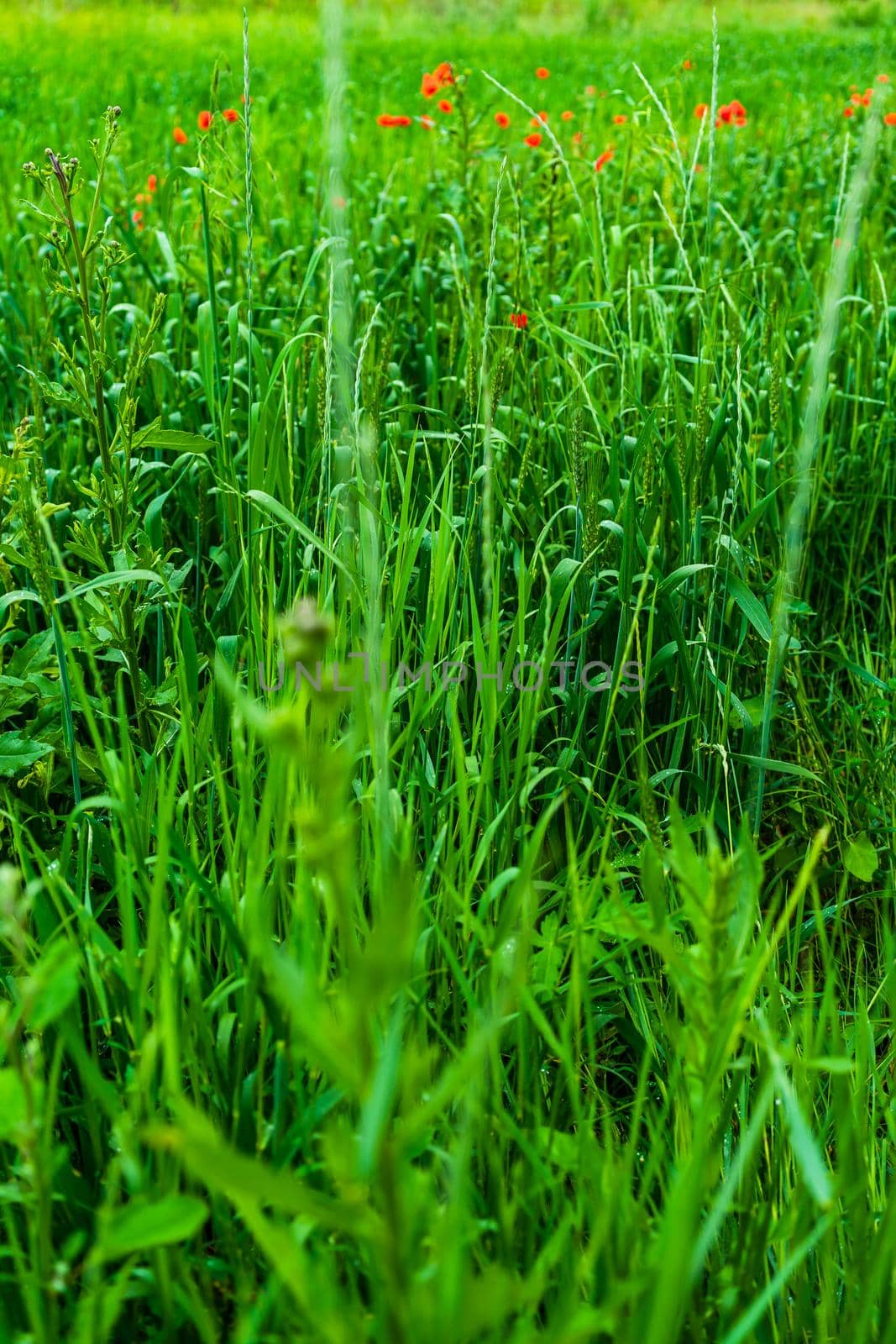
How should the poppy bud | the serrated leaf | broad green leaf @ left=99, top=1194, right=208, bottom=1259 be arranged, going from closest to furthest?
1. the poppy bud
2. broad green leaf @ left=99, top=1194, right=208, bottom=1259
3. the serrated leaf

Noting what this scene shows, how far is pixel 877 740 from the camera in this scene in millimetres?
1732

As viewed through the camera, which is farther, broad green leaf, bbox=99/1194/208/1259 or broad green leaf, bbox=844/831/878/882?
broad green leaf, bbox=844/831/878/882

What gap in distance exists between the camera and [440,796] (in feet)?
4.15

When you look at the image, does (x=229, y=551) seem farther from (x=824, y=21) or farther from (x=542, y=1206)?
(x=824, y=21)

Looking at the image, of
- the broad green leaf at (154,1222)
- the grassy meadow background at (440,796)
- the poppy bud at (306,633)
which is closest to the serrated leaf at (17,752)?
the grassy meadow background at (440,796)

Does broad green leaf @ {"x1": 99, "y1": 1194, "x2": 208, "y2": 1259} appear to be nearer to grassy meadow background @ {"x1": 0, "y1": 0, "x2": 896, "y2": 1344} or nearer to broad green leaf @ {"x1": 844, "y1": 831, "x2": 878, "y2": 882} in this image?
grassy meadow background @ {"x1": 0, "y1": 0, "x2": 896, "y2": 1344}

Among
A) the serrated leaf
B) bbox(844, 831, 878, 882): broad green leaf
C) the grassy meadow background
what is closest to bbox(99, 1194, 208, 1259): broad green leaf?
the grassy meadow background

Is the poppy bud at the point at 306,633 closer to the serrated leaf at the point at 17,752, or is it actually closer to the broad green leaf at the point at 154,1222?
the broad green leaf at the point at 154,1222

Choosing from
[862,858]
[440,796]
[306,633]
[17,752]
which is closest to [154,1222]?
[306,633]

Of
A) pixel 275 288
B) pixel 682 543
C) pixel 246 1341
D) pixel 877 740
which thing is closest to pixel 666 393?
pixel 682 543

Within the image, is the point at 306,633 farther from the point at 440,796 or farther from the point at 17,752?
the point at 17,752

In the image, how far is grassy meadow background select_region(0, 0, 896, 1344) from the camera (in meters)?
0.68

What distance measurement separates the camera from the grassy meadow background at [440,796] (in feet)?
2.24

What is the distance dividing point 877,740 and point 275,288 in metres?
1.56
